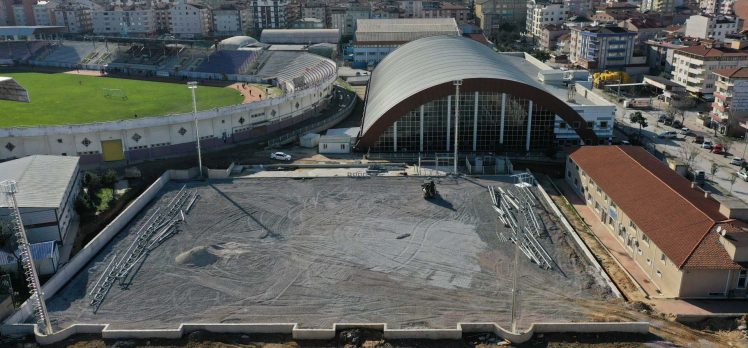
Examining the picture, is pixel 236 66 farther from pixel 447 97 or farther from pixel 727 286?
pixel 727 286

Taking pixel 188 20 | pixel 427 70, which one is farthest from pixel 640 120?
pixel 188 20

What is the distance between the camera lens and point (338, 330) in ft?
66.2

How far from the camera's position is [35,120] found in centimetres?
4844

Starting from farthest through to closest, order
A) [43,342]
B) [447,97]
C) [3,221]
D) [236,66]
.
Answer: [236,66] → [447,97] → [3,221] → [43,342]

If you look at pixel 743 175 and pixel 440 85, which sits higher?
pixel 440 85

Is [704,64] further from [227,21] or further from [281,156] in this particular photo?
[227,21]

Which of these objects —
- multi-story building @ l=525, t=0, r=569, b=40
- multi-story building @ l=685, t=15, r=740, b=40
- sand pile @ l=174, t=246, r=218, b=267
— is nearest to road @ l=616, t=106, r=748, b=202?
sand pile @ l=174, t=246, r=218, b=267

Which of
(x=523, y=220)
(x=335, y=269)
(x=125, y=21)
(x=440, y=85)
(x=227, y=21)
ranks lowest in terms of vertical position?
(x=335, y=269)

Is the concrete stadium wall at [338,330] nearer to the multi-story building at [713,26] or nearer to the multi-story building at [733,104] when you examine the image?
the multi-story building at [733,104]

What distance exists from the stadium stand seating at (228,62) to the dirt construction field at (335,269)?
40070mm

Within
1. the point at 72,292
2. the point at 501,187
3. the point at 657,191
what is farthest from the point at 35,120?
the point at 657,191

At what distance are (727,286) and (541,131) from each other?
19101 mm

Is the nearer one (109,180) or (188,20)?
(109,180)

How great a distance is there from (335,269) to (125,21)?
3960 inches
